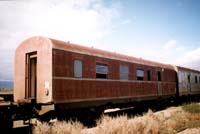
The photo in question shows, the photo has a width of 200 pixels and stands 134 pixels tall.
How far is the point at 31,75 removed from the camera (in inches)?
364

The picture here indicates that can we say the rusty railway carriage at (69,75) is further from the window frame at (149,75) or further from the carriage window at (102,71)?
the window frame at (149,75)

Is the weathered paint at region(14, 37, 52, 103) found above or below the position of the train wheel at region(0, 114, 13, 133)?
above

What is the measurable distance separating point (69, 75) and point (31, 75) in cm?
192

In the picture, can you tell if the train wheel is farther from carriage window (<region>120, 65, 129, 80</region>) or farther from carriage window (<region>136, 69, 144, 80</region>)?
carriage window (<region>136, 69, 144, 80</region>)

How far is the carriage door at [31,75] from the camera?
9.05 m

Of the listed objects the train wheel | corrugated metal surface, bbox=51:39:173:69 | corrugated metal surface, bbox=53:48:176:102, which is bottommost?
the train wheel

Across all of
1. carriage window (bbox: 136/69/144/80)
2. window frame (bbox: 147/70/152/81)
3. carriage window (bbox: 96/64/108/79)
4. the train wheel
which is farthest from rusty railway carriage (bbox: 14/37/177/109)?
window frame (bbox: 147/70/152/81)

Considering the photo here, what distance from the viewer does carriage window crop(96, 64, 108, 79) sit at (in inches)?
403

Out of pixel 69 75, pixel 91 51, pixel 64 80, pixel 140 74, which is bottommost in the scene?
pixel 64 80

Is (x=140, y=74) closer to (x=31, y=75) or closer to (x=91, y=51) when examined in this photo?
(x=91, y=51)

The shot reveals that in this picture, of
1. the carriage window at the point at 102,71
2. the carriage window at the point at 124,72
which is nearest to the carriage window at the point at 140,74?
the carriage window at the point at 124,72

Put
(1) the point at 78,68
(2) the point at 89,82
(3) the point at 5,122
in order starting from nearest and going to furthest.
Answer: (3) the point at 5,122 < (1) the point at 78,68 < (2) the point at 89,82

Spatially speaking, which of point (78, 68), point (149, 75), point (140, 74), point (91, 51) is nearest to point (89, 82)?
point (78, 68)

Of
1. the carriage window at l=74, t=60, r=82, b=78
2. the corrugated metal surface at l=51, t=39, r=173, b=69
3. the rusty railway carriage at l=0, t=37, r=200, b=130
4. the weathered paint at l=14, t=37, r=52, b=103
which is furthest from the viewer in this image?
the carriage window at l=74, t=60, r=82, b=78
